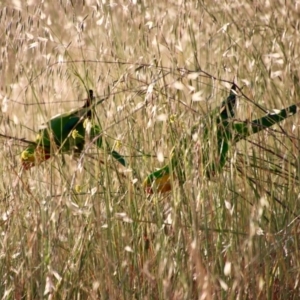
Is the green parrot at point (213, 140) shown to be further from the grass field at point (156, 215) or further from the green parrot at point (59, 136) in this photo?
the green parrot at point (59, 136)

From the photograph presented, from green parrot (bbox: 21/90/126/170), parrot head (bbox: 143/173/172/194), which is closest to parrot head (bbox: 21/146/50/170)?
green parrot (bbox: 21/90/126/170)

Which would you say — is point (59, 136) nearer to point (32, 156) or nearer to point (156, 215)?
point (32, 156)

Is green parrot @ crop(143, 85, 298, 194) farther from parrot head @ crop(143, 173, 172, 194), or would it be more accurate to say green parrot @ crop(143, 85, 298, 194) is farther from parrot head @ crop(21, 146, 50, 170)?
parrot head @ crop(21, 146, 50, 170)

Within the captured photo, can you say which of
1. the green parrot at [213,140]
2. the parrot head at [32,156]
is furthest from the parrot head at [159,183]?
the parrot head at [32,156]

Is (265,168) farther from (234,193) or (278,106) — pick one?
(278,106)

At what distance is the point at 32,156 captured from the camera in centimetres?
177

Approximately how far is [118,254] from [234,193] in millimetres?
278

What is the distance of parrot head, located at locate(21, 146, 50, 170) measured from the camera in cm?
173

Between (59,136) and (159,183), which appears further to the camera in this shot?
(59,136)

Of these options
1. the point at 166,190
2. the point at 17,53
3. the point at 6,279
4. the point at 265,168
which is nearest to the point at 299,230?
the point at 265,168

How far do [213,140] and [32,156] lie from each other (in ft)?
1.46

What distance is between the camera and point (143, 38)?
2004 mm

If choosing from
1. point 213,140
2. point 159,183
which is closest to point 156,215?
point 159,183

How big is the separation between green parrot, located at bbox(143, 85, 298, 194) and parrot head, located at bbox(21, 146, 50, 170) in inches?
9.7
